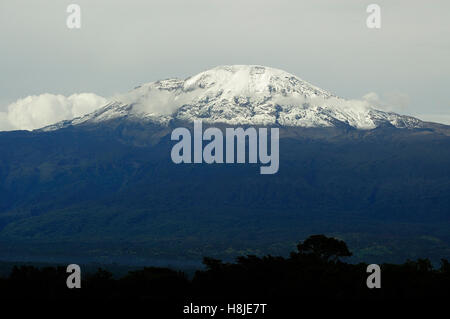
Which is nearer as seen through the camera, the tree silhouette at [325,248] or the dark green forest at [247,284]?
the dark green forest at [247,284]

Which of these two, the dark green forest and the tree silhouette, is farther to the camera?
the tree silhouette

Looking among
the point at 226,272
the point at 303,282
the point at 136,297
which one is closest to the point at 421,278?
the point at 303,282

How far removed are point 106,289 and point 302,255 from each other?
25275 mm

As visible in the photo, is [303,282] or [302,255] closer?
[303,282]

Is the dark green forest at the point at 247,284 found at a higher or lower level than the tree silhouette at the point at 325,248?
lower

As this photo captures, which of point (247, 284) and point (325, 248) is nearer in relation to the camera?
point (247, 284)

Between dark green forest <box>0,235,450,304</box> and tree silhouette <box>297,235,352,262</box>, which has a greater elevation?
tree silhouette <box>297,235,352,262</box>

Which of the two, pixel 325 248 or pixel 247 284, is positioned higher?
pixel 325 248
